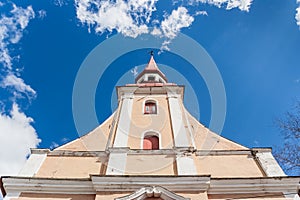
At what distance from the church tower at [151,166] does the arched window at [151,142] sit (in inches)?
1.8

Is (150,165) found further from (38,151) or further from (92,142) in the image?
(38,151)

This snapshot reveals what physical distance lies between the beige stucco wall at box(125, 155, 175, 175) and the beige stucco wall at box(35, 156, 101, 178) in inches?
53.9

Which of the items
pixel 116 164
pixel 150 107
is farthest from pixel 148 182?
pixel 150 107

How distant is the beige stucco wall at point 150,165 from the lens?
42.1 ft

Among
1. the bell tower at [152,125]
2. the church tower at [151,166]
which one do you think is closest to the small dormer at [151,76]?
the bell tower at [152,125]

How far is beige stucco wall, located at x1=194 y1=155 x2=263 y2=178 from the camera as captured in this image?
42.9 feet

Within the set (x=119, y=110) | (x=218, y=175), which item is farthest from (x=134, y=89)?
(x=218, y=175)

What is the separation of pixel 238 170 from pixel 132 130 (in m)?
5.13

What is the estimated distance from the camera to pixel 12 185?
1214cm

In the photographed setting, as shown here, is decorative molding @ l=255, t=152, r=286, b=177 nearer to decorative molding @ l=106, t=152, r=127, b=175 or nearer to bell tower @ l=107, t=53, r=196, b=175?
bell tower @ l=107, t=53, r=196, b=175

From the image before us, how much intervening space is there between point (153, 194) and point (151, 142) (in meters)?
4.03

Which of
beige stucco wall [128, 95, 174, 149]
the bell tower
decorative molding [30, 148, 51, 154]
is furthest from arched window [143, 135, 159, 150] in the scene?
decorative molding [30, 148, 51, 154]

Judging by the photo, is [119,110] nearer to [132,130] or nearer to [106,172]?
[132,130]

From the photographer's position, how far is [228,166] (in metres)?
13.5
